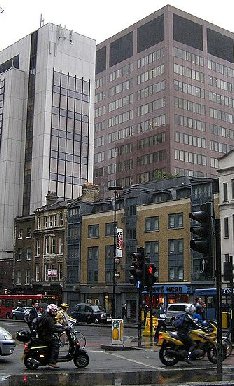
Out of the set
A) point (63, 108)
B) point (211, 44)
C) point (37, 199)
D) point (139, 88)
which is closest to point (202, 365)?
point (37, 199)

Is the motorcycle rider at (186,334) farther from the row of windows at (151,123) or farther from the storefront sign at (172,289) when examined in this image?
the row of windows at (151,123)

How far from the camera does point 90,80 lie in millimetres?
105125

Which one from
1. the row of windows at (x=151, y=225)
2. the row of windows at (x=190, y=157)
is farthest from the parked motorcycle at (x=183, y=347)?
the row of windows at (x=190, y=157)

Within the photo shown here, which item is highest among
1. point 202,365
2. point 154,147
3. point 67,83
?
point 67,83

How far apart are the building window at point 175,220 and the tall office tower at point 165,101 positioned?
46430mm

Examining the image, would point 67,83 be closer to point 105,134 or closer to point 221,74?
point 105,134

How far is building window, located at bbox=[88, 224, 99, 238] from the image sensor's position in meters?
66.9

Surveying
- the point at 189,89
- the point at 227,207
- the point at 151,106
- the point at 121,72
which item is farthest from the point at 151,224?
the point at 121,72

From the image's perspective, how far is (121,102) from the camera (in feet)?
391

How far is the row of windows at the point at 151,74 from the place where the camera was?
111m

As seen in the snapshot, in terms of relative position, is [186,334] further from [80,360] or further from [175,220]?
[175,220]

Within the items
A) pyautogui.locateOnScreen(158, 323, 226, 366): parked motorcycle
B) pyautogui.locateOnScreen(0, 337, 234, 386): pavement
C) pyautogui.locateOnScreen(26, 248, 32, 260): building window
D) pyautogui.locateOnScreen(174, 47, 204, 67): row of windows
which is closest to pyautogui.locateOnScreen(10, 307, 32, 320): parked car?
pyautogui.locateOnScreen(26, 248, 32, 260): building window

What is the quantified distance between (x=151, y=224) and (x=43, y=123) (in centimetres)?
4138

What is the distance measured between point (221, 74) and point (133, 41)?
66.8 feet
